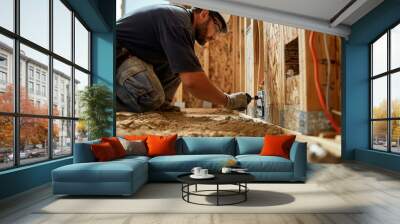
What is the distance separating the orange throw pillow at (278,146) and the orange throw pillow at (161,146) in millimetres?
1385

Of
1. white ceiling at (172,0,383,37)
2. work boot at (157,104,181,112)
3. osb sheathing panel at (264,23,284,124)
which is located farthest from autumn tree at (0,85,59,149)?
osb sheathing panel at (264,23,284,124)

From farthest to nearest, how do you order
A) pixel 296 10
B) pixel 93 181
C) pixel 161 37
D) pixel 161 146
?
pixel 161 37, pixel 296 10, pixel 161 146, pixel 93 181

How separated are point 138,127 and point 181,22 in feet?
7.35

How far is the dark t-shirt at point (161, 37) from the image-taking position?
770 cm

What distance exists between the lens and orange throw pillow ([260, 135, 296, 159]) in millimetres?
5773

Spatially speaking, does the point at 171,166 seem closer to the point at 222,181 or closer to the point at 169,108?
the point at 222,181

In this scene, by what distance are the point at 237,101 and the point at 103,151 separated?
155 inches

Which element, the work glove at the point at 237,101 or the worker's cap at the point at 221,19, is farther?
the work glove at the point at 237,101

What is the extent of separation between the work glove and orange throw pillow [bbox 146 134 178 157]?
252cm

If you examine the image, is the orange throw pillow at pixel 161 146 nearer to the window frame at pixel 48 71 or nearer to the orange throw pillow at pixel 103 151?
the orange throw pillow at pixel 103 151

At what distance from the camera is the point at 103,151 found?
5.17m

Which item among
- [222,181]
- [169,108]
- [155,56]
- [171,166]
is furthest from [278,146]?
[155,56]

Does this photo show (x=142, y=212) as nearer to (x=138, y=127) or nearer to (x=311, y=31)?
(x=138, y=127)

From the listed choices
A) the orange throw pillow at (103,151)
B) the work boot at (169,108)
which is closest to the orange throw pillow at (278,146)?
the orange throw pillow at (103,151)
